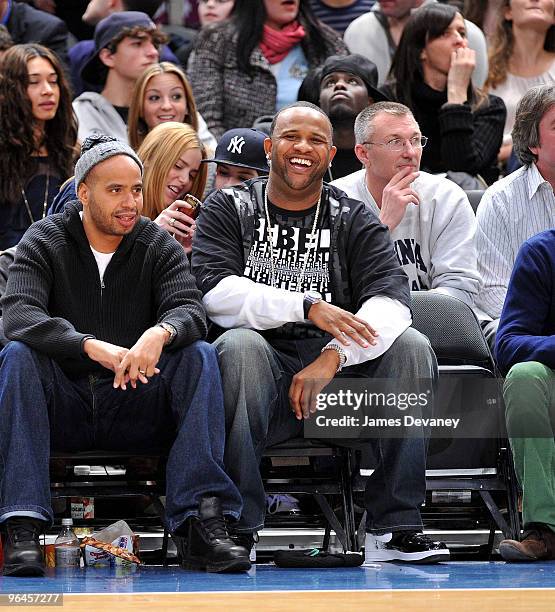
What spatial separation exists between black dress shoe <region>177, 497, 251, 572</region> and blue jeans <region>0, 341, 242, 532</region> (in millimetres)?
44

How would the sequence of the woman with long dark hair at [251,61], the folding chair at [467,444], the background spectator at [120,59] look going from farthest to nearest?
the woman with long dark hair at [251,61]
the background spectator at [120,59]
the folding chair at [467,444]

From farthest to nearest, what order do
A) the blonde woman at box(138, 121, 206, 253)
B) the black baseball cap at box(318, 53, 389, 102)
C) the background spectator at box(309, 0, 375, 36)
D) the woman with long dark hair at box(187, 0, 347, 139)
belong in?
the background spectator at box(309, 0, 375, 36)
the woman with long dark hair at box(187, 0, 347, 139)
the black baseball cap at box(318, 53, 389, 102)
the blonde woman at box(138, 121, 206, 253)

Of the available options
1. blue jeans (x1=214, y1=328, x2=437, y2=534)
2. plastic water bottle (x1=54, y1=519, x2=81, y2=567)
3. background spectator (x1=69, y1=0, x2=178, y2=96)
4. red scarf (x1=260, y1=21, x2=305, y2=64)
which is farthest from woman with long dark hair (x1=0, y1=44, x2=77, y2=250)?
plastic water bottle (x1=54, y1=519, x2=81, y2=567)

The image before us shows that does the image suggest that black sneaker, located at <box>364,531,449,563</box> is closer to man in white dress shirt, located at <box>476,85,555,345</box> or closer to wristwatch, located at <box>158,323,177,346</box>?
wristwatch, located at <box>158,323,177,346</box>

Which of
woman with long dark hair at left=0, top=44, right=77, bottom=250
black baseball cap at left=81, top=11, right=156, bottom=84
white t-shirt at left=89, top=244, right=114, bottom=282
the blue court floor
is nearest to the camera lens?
the blue court floor

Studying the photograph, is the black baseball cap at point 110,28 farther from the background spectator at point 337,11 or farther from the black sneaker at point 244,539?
the black sneaker at point 244,539

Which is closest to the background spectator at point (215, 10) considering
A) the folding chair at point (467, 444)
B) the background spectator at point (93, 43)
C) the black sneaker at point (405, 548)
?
the background spectator at point (93, 43)

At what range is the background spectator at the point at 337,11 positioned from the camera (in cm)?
775

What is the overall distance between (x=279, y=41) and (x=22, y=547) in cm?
391

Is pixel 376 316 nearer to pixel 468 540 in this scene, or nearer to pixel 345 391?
pixel 345 391

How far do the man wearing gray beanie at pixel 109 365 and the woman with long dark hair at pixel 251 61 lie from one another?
94.1 inches

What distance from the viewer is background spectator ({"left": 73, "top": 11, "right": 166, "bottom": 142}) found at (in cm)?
658

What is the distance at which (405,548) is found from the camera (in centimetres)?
423

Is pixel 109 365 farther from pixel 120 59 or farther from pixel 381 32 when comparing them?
pixel 381 32
